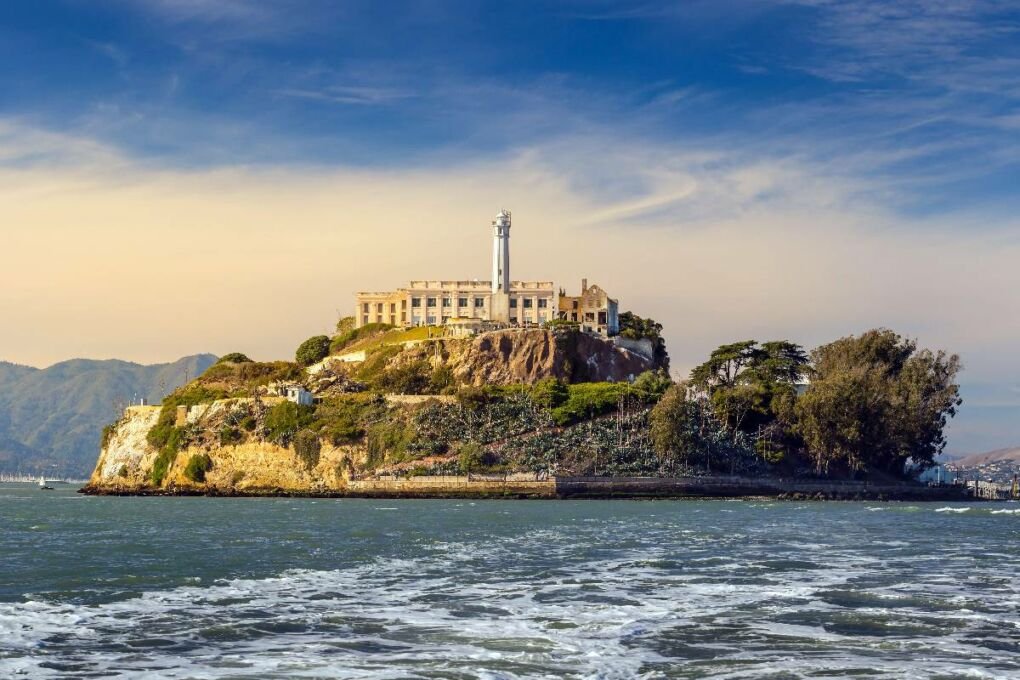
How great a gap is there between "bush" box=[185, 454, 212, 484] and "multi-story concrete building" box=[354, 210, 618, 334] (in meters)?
33.8

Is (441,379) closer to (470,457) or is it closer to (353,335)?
(470,457)

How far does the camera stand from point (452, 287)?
160625 millimetres

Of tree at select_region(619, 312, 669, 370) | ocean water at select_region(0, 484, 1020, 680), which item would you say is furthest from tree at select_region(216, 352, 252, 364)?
ocean water at select_region(0, 484, 1020, 680)

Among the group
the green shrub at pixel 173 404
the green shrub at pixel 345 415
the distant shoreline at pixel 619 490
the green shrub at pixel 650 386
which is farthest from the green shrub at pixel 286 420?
the green shrub at pixel 650 386

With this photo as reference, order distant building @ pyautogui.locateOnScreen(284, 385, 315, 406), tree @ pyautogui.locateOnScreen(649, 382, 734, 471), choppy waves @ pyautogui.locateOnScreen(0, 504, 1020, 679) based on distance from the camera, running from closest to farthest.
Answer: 1. choppy waves @ pyautogui.locateOnScreen(0, 504, 1020, 679)
2. tree @ pyautogui.locateOnScreen(649, 382, 734, 471)
3. distant building @ pyautogui.locateOnScreen(284, 385, 315, 406)

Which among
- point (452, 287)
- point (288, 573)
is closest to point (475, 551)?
point (288, 573)

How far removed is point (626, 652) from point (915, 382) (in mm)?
114524

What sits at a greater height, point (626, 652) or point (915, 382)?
point (915, 382)

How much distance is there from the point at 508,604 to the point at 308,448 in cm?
10010

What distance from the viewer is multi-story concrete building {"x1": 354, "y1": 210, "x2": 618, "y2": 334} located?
6063 inches

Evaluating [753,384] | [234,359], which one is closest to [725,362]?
[753,384]

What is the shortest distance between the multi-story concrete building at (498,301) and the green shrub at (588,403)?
755 inches

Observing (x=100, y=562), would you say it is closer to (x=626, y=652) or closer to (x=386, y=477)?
(x=626, y=652)

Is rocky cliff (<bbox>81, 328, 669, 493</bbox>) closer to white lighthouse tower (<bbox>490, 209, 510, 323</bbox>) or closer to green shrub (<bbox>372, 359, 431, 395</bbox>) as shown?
green shrub (<bbox>372, 359, 431, 395</bbox>)
